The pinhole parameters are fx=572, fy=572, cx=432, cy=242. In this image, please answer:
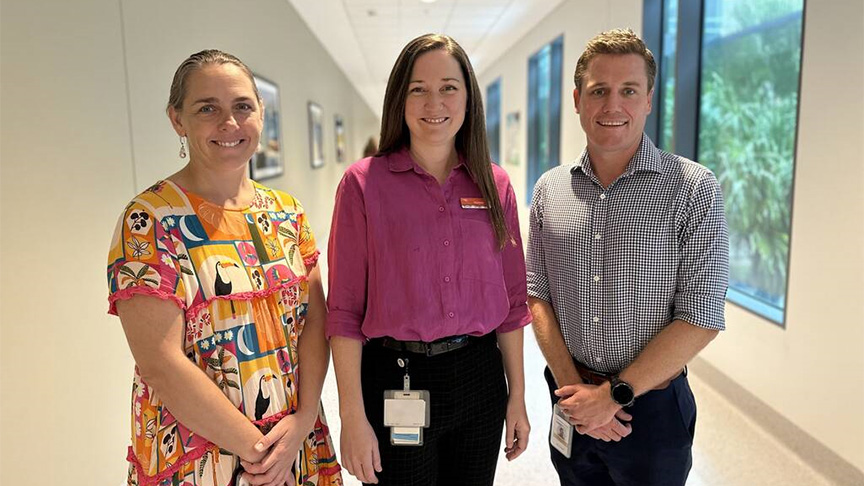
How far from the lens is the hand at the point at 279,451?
1.28m

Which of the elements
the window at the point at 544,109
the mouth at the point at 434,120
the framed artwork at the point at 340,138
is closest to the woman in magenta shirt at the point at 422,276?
the mouth at the point at 434,120

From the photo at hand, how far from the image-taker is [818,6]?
2732 mm

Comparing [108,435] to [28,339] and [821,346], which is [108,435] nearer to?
[28,339]

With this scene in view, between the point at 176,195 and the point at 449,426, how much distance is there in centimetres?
86

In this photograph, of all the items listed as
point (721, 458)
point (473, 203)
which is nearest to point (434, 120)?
point (473, 203)

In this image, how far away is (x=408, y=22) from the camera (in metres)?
7.73

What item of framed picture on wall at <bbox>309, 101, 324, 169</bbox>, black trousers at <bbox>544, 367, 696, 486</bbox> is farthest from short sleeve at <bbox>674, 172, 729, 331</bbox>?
framed picture on wall at <bbox>309, 101, 324, 169</bbox>

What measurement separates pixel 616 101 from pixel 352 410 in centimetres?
106

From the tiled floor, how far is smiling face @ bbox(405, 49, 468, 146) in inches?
54.9

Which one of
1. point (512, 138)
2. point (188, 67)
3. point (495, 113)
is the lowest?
point (188, 67)

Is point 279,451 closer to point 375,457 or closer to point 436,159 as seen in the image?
point 375,457

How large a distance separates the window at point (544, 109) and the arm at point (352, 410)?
21.5 ft

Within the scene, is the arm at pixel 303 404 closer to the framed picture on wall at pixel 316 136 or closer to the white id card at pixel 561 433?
the white id card at pixel 561 433

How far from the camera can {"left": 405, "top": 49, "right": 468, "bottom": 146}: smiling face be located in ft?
4.61
